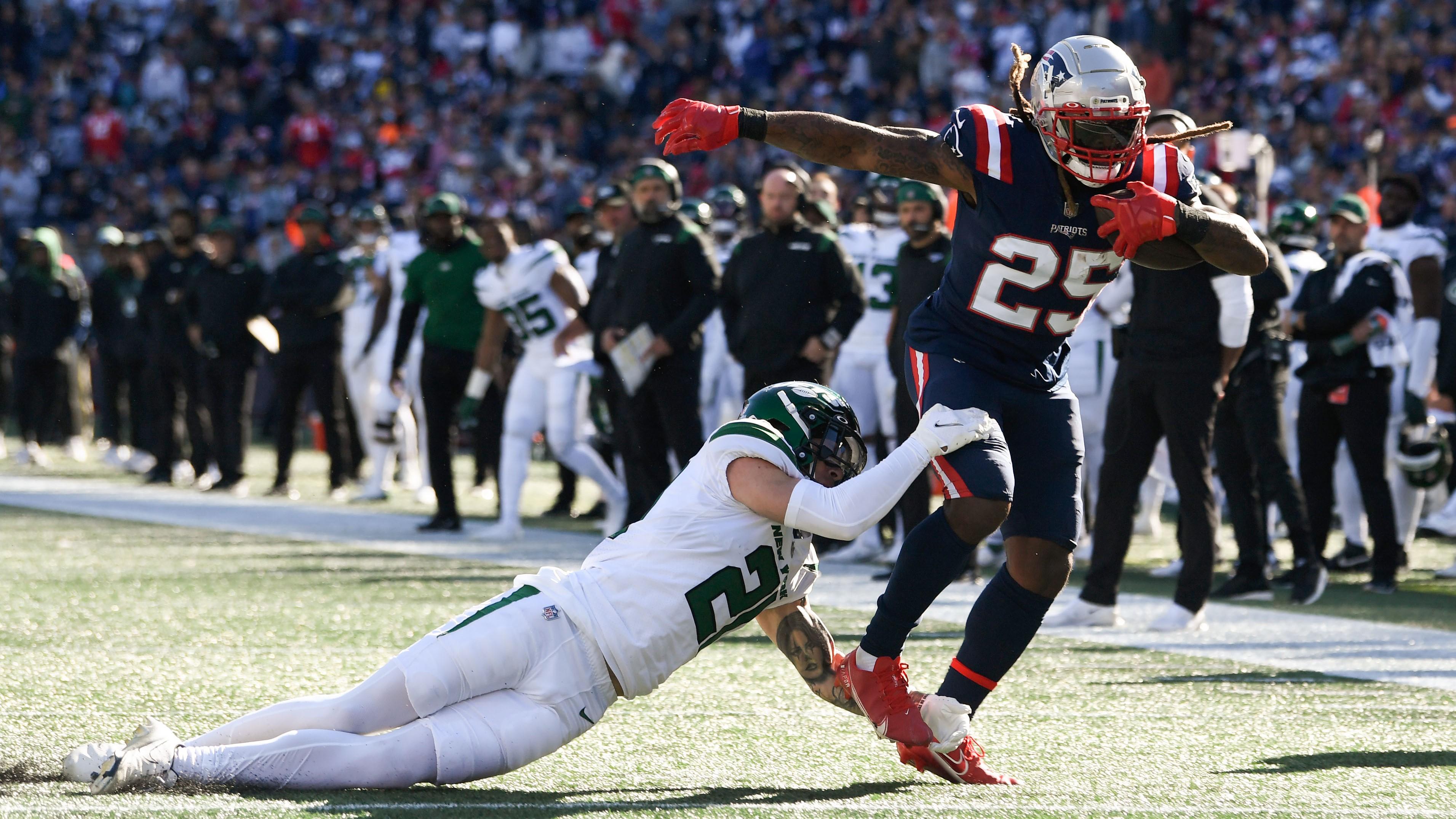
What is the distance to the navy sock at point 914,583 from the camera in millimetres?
3961

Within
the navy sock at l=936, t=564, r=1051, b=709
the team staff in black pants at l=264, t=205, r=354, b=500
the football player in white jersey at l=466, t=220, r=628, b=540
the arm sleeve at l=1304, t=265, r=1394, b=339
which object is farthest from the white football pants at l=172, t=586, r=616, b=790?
the team staff in black pants at l=264, t=205, r=354, b=500

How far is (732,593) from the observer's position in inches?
153

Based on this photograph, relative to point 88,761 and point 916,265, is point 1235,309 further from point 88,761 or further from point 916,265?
point 88,761

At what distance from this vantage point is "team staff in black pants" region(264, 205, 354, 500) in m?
12.2

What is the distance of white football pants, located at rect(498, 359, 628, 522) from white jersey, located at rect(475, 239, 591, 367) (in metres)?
0.10

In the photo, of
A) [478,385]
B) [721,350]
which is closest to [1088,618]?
[478,385]

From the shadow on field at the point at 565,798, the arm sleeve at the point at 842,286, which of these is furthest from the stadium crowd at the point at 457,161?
the shadow on field at the point at 565,798

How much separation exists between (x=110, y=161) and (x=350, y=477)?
12415mm

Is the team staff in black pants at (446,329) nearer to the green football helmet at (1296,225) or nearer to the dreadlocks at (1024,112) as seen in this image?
the green football helmet at (1296,225)

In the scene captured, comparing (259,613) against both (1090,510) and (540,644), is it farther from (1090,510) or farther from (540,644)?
(1090,510)

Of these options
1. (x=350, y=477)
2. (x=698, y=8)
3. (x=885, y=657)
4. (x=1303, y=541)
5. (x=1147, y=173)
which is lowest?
(x=350, y=477)

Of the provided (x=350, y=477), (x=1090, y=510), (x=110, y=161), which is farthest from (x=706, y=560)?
(x=110, y=161)

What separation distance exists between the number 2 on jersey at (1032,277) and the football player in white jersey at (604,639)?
310 millimetres

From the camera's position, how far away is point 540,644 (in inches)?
148
